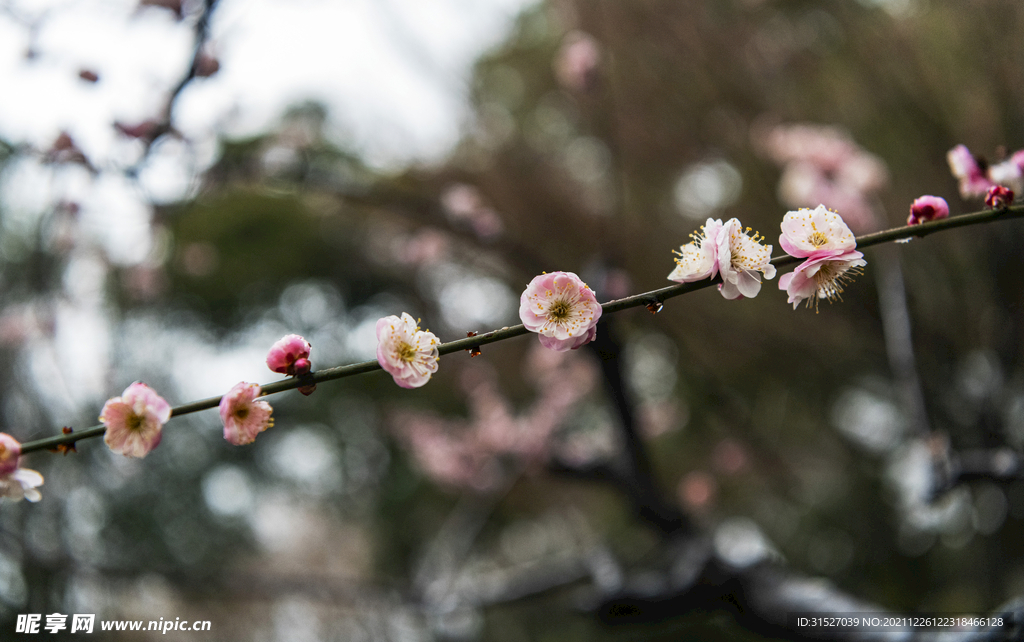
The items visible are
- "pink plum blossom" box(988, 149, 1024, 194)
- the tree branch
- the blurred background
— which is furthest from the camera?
the blurred background

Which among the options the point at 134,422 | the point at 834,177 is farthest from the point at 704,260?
the point at 834,177

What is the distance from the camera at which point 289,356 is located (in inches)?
23.7

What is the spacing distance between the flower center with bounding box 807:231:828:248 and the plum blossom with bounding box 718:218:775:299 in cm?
6

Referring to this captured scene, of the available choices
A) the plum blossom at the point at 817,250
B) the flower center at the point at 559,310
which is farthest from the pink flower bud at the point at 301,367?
the plum blossom at the point at 817,250

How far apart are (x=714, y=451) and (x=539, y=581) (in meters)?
2.07

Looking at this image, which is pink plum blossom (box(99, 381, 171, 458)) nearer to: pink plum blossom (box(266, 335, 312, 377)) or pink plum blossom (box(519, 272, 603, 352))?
pink plum blossom (box(266, 335, 312, 377))

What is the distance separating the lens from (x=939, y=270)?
2566mm

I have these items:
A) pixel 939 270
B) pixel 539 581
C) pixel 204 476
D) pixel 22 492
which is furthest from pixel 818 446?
pixel 204 476

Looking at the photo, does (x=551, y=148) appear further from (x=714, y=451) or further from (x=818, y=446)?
(x=818, y=446)

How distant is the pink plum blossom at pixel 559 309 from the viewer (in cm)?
59

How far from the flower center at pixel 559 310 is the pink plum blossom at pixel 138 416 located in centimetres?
42

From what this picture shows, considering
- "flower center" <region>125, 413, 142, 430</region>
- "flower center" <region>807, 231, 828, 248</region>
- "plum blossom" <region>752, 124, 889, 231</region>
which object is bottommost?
"flower center" <region>125, 413, 142, 430</region>

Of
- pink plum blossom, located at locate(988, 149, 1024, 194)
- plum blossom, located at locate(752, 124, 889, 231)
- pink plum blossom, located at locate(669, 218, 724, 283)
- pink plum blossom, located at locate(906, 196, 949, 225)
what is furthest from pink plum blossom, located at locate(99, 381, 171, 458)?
plum blossom, located at locate(752, 124, 889, 231)

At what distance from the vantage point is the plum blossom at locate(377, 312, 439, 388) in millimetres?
609
